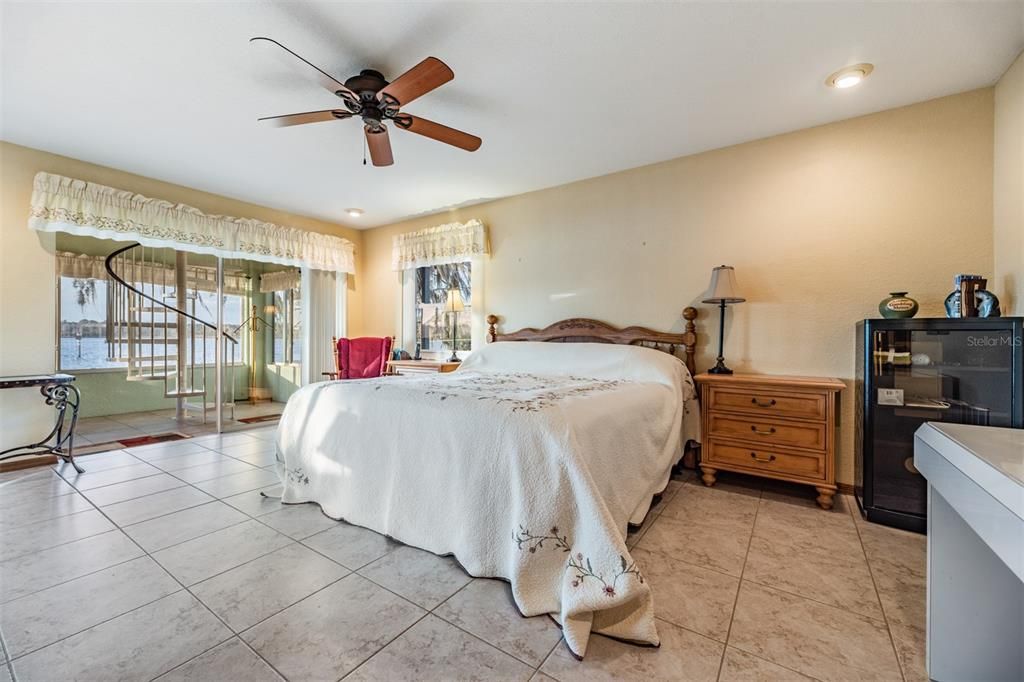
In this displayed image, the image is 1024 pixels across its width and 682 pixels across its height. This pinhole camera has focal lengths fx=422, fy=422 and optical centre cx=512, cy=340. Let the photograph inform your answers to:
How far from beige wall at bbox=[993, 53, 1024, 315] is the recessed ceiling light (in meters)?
0.67

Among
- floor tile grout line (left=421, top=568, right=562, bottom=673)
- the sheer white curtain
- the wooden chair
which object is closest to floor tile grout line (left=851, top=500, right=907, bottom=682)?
floor tile grout line (left=421, top=568, right=562, bottom=673)

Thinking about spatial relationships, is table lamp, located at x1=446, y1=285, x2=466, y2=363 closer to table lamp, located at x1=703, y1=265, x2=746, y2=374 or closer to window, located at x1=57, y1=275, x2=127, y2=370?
table lamp, located at x1=703, y1=265, x2=746, y2=374

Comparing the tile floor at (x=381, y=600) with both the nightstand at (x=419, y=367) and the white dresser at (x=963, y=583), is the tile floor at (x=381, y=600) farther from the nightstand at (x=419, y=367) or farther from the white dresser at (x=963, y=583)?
the nightstand at (x=419, y=367)

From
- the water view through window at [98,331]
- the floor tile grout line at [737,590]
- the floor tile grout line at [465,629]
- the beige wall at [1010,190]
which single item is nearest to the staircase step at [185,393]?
the water view through window at [98,331]

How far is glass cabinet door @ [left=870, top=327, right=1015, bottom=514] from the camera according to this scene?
210 centimetres

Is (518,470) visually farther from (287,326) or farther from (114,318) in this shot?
(114,318)

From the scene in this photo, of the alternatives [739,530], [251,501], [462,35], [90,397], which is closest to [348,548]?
[251,501]

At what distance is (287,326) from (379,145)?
179 inches

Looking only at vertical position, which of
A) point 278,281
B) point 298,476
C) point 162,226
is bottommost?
point 298,476

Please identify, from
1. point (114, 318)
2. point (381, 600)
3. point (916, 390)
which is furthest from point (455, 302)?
point (114, 318)

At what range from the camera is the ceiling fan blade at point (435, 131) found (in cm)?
232

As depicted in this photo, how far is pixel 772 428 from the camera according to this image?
2.66 meters

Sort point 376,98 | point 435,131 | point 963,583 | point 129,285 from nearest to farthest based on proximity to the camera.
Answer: point 963,583 < point 376,98 < point 435,131 < point 129,285

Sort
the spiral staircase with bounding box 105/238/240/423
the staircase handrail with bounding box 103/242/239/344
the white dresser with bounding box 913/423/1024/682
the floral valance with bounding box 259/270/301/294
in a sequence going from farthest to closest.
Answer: the floral valance with bounding box 259/270/301/294
the spiral staircase with bounding box 105/238/240/423
the staircase handrail with bounding box 103/242/239/344
the white dresser with bounding box 913/423/1024/682
